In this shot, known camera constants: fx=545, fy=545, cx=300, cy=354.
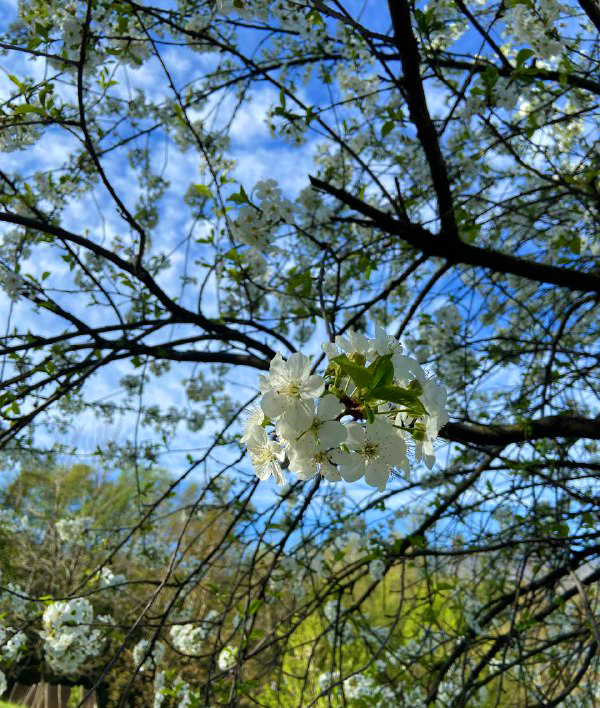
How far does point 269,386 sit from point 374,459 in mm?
163

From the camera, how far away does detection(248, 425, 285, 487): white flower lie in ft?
2.41

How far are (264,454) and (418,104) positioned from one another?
3.50 ft

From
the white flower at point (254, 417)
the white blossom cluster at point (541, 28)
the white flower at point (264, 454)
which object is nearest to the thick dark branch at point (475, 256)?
the white blossom cluster at point (541, 28)

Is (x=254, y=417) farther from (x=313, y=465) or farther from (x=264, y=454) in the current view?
(x=313, y=465)

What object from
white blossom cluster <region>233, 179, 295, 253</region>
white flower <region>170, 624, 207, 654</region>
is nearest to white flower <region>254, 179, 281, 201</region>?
white blossom cluster <region>233, 179, 295, 253</region>

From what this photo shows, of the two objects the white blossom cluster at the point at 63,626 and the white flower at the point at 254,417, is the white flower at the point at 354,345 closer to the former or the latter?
the white flower at the point at 254,417

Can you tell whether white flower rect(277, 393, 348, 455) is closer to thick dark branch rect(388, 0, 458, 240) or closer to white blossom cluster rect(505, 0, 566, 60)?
thick dark branch rect(388, 0, 458, 240)

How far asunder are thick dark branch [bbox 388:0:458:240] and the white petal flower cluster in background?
3.02ft

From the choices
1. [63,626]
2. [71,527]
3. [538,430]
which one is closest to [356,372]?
[538,430]

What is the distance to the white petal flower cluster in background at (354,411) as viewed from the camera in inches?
25.1

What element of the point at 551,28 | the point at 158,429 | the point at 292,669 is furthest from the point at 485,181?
the point at 292,669

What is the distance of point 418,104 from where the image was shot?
1413mm

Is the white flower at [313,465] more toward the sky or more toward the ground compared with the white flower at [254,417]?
more toward the ground

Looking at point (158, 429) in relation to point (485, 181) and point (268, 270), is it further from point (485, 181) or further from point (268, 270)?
point (485, 181)
